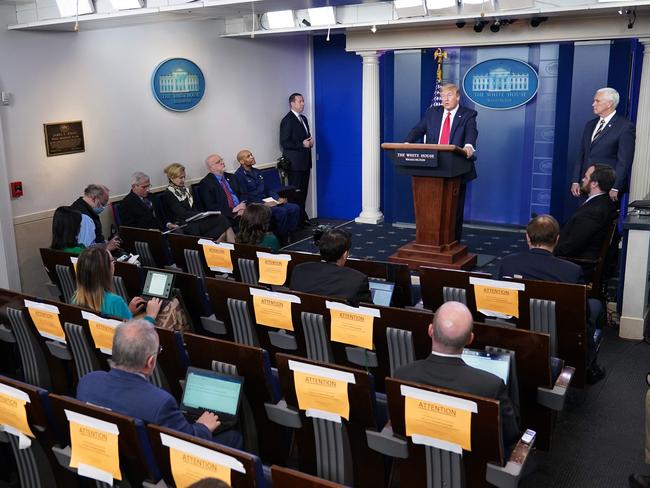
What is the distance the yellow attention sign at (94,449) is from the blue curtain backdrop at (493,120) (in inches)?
285

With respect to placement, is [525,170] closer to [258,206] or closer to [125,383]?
[258,206]

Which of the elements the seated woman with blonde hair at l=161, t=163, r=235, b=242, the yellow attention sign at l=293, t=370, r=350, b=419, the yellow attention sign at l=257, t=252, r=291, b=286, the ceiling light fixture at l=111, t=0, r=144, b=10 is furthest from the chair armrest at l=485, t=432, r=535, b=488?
the seated woman with blonde hair at l=161, t=163, r=235, b=242

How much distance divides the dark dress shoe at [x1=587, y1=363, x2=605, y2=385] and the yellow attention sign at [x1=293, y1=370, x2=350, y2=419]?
2531 millimetres

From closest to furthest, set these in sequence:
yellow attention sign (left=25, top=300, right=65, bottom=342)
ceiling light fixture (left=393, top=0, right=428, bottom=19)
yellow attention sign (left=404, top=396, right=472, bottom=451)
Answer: yellow attention sign (left=404, top=396, right=472, bottom=451) → yellow attention sign (left=25, top=300, right=65, bottom=342) → ceiling light fixture (left=393, top=0, right=428, bottom=19)

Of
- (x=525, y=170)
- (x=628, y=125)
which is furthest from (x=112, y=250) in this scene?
(x=525, y=170)

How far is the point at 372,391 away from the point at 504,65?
716 cm

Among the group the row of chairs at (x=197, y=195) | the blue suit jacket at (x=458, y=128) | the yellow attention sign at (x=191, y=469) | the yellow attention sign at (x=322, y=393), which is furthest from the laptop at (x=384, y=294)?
the row of chairs at (x=197, y=195)

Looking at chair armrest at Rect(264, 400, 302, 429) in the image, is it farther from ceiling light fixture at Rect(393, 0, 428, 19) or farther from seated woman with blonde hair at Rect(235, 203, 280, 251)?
ceiling light fixture at Rect(393, 0, 428, 19)

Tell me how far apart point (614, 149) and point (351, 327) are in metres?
4.21

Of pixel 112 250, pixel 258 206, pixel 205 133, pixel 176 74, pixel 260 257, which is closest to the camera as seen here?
pixel 260 257

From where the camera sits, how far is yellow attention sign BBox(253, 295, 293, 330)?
3574 mm

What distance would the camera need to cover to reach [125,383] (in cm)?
254

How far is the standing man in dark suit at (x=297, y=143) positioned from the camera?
942 cm

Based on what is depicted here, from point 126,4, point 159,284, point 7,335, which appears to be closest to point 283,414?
point 159,284
